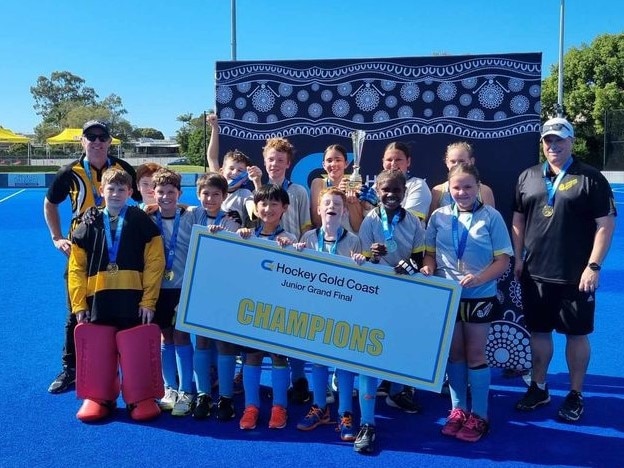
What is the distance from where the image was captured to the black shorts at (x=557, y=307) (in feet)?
13.7

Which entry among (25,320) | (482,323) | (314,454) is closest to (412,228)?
(482,323)

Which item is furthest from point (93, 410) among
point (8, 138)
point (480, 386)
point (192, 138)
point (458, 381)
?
point (8, 138)

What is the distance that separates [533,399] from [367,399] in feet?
4.88

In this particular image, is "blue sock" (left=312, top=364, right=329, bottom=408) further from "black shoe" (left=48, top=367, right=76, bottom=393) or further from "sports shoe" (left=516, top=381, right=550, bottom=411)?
"black shoe" (left=48, top=367, right=76, bottom=393)

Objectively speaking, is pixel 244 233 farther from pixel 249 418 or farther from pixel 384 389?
pixel 384 389

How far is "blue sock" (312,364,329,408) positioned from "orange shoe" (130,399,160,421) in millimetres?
1163

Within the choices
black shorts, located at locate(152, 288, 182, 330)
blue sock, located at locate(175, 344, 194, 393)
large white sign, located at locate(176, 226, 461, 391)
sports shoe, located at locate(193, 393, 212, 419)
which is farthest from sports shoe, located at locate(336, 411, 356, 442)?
Answer: black shorts, located at locate(152, 288, 182, 330)

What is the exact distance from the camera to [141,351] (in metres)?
4.12

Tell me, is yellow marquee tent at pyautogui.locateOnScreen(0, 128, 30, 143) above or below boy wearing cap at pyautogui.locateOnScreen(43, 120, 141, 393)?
above

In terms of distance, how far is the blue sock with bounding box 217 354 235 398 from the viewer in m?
4.15

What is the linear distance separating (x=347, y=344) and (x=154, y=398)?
4.92ft

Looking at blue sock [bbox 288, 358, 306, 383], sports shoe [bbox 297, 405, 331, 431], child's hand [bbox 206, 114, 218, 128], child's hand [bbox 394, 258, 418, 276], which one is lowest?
sports shoe [bbox 297, 405, 331, 431]

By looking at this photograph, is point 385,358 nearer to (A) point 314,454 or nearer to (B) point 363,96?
(A) point 314,454

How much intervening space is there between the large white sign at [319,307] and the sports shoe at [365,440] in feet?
1.15
